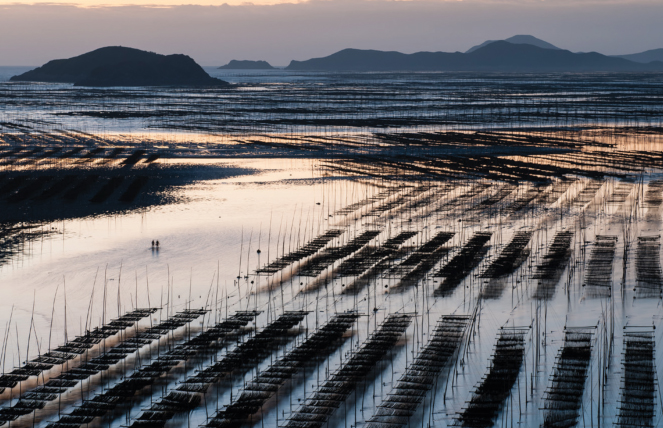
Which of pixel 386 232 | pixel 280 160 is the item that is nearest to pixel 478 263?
pixel 386 232

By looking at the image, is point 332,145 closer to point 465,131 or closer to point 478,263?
point 465,131

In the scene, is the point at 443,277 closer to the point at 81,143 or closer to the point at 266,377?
the point at 266,377

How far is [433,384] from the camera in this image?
16953 mm

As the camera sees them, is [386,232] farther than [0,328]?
Yes

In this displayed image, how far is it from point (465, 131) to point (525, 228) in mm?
37236

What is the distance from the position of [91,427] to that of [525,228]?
21.2 metres

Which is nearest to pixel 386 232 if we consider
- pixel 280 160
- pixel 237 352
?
pixel 237 352

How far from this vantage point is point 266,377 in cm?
1714

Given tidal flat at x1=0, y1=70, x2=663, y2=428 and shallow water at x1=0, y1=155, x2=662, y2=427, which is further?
shallow water at x1=0, y1=155, x2=662, y2=427

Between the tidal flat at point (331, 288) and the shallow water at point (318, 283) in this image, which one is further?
the shallow water at point (318, 283)

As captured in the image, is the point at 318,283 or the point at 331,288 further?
the point at 318,283

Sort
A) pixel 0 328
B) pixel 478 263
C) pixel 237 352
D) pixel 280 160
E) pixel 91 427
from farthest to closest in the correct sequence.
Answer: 1. pixel 280 160
2. pixel 478 263
3. pixel 0 328
4. pixel 237 352
5. pixel 91 427

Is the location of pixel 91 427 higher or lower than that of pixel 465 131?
lower

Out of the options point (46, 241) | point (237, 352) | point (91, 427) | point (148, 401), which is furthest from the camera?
point (46, 241)
